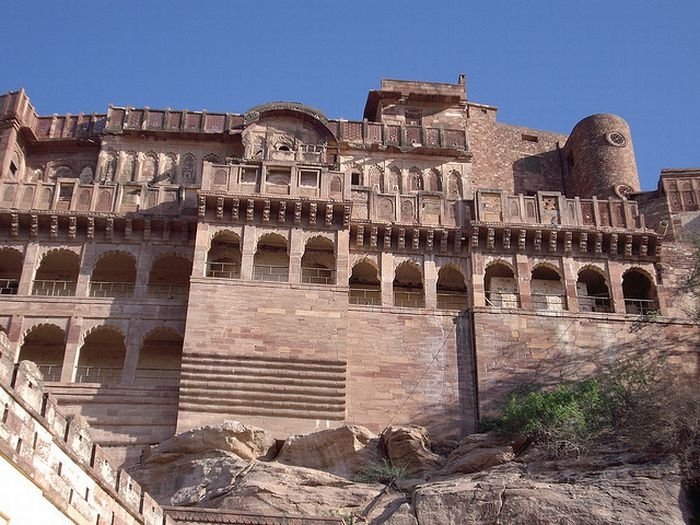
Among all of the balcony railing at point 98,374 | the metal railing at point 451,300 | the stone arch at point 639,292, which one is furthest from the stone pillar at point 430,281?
the balcony railing at point 98,374

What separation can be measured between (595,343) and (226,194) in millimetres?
10156

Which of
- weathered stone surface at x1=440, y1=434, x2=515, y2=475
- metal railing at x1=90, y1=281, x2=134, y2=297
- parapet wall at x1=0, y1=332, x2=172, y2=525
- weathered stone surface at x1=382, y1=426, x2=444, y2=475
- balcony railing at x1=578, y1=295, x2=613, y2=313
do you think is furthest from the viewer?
balcony railing at x1=578, y1=295, x2=613, y2=313

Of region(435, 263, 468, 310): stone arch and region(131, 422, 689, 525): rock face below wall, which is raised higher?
region(435, 263, 468, 310): stone arch

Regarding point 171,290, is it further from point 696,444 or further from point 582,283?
point 696,444

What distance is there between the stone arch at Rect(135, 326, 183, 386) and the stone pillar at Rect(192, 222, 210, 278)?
1631 mm

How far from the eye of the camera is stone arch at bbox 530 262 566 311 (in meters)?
28.4

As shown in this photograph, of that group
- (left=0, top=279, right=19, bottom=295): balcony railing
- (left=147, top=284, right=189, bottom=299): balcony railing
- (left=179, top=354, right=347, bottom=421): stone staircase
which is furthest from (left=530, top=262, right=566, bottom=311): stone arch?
(left=0, top=279, right=19, bottom=295): balcony railing

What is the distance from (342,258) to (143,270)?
5.24 meters

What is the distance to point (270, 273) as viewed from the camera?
2770 cm

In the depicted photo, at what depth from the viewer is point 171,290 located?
2897cm

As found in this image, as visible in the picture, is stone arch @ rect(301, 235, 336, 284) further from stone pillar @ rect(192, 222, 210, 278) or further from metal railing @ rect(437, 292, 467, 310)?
metal railing @ rect(437, 292, 467, 310)

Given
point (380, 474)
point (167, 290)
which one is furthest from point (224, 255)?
point (380, 474)

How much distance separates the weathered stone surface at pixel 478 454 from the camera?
21.5m

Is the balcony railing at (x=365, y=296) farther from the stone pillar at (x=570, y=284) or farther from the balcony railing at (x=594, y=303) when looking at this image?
the balcony railing at (x=594, y=303)
